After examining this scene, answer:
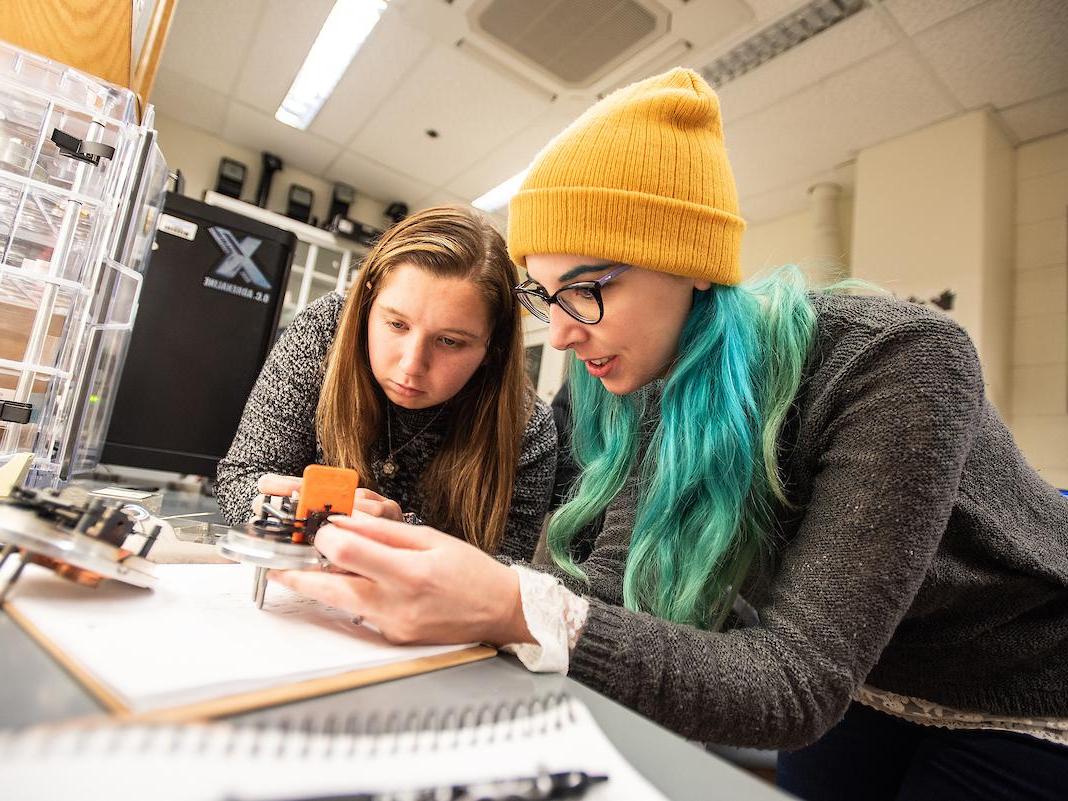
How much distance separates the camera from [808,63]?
7.72ft

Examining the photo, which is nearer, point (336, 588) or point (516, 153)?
point (336, 588)

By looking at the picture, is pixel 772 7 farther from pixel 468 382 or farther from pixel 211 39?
pixel 211 39

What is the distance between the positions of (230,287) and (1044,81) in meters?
3.02

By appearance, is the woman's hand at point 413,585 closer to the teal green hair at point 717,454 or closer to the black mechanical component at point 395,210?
the teal green hair at point 717,454

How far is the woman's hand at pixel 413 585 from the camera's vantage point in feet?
1.28

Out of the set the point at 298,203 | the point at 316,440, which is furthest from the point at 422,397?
the point at 298,203

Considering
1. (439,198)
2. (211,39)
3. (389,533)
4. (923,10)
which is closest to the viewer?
(389,533)

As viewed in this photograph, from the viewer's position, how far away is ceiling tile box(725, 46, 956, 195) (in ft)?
7.82

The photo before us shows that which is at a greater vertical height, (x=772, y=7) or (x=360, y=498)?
(x=772, y=7)

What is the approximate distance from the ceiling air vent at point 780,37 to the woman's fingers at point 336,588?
251 cm

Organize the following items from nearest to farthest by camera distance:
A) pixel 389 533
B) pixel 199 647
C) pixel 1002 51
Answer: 1. pixel 199 647
2. pixel 389 533
3. pixel 1002 51

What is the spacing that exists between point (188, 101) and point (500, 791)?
4.17m

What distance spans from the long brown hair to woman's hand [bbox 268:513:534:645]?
55 cm

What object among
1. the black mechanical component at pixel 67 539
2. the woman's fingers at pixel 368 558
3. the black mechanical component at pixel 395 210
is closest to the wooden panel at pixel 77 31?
the black mechanical component at pixel 67 539
